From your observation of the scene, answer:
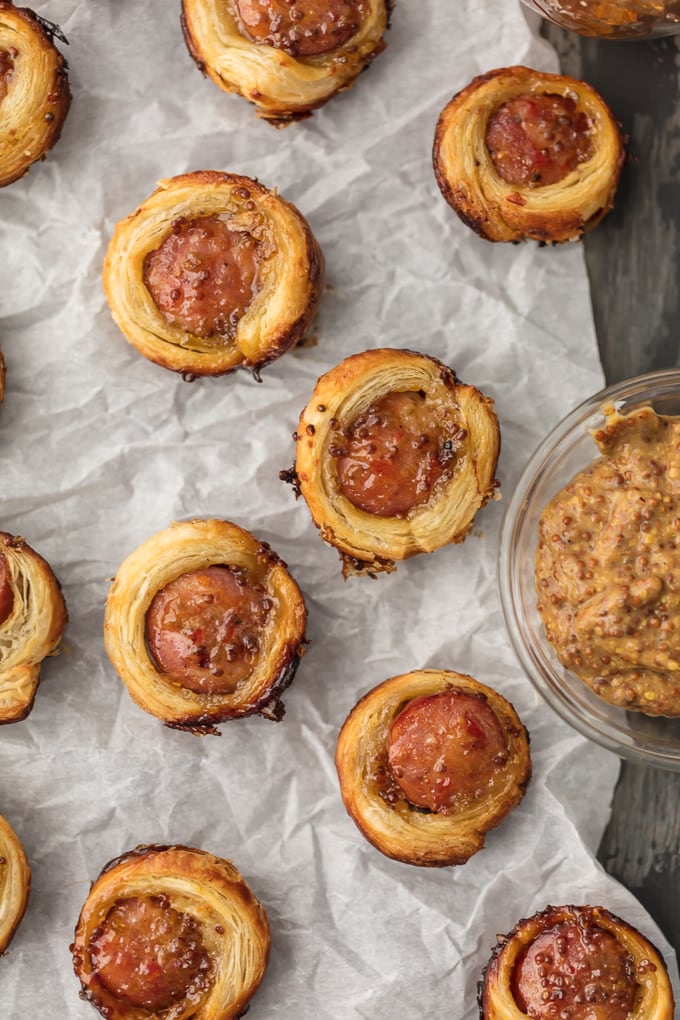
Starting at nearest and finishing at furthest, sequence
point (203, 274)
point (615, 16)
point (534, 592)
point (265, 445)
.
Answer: point (615, 16), point (203, 274), point (534, 592), point (265, 445)

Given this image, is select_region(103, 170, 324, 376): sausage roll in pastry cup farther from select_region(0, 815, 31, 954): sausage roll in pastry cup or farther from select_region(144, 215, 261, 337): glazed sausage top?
select_region(0, 815, 31, 954): sausage roll in pastry cup

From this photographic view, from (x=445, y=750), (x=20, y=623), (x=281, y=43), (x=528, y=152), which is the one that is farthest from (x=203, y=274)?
(x=445, y=750)

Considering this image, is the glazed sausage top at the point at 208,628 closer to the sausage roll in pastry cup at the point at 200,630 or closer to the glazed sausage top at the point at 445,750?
the sausage roll in pastry cup at the point at 200,630

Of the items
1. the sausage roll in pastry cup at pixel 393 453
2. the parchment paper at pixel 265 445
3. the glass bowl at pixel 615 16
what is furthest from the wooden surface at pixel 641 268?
the sausage roll in pastry cup at pixel 393 453

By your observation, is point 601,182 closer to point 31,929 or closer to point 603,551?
point 603,551

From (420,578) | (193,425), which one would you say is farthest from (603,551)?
(193,425)

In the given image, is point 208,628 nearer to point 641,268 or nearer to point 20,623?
point 20,623
